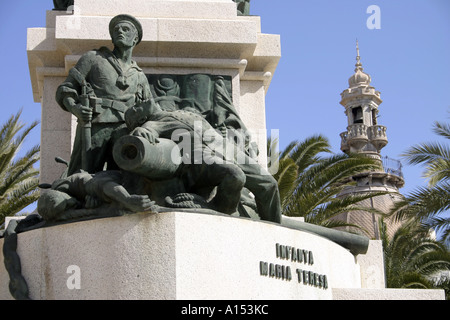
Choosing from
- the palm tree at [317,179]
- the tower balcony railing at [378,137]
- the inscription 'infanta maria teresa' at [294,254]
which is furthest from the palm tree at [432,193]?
the tower balcony railing at [378,137]

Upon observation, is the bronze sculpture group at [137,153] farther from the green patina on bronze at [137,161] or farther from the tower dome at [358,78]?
the tower dome at [358,78]

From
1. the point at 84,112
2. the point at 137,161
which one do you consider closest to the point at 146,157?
the point at 137,161

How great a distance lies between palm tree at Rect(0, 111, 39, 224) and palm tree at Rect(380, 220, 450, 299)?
998 centimetres

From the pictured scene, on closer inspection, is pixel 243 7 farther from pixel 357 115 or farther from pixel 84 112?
pixel 357 115

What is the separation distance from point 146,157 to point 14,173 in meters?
12.4

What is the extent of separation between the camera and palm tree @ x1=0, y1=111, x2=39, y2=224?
17828 mm

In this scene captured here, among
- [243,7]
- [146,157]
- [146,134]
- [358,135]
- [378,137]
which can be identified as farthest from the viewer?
[378,137]

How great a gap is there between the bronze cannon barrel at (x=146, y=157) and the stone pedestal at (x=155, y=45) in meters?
3.12

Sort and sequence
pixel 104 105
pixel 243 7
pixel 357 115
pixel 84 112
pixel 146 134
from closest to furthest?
pixel 146 134 → pixel 84 112 → pixel 104 105 → pixel 243 7 → pixel 357 115

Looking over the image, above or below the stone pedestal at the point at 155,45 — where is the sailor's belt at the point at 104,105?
below

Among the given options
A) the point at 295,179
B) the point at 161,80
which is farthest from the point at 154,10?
the point at 295,179

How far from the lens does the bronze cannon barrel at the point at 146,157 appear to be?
7.41m

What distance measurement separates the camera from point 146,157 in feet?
24.3

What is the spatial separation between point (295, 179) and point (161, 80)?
8.70 meters
